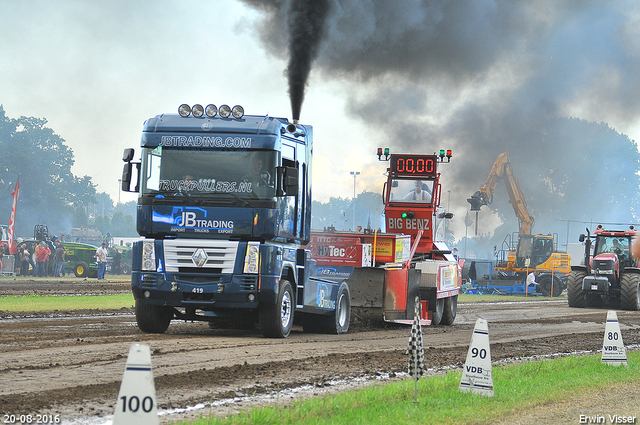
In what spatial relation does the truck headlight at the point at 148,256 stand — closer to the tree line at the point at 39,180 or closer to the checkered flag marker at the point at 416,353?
the checkered flag marker at the point at 416,353

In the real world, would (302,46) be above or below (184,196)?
above

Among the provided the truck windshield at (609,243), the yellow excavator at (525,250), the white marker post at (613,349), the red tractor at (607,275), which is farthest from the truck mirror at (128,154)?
the yellow excavator at (525,250)

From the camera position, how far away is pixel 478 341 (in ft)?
28.2

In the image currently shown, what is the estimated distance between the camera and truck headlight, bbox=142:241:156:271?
12914 millimetres

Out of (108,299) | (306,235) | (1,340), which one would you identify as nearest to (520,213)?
(108,299)

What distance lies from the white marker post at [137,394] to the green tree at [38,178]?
83191 millimetres

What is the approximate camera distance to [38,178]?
3553 inches

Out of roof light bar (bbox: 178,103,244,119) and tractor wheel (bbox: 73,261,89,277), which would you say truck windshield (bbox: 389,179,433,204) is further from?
tractor wheel (bbox: 73,261,89,277)

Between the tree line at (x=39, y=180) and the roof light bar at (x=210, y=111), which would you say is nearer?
the roof light bar at (x=210, y=111)

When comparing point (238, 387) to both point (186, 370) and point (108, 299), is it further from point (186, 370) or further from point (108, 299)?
point (108, 299)

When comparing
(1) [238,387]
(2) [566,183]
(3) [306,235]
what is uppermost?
(2) [566,183]

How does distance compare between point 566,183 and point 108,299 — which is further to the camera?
point 566,183

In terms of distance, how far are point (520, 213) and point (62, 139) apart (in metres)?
64.9

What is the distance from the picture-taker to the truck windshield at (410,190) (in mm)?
21217
